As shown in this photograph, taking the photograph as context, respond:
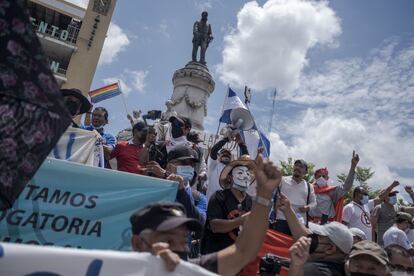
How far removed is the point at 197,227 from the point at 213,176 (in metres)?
4.00

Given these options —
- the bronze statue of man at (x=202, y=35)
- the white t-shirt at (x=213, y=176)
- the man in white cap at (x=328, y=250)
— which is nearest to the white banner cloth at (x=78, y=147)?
the white t-shirt at (x=213, y=176)

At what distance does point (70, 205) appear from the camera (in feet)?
10.9

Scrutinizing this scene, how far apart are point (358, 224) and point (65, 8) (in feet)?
84.2

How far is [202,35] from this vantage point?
24.1 m

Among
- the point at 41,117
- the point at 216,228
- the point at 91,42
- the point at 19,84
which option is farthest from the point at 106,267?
the point at 91,42

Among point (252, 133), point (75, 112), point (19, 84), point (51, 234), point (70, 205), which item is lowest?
point (51, 234)

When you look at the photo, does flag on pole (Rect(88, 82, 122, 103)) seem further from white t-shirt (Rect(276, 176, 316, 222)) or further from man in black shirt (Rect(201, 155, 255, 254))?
man in black shirt (Rect(201, 155, 255, 254))

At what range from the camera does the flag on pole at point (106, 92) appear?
10.4 metres

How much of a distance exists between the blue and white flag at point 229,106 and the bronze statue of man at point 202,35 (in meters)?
15.2

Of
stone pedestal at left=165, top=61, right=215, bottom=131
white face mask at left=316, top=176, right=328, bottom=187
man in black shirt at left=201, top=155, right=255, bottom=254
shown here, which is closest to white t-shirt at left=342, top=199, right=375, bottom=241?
white face mask at left=316, top=176, right=328, bottom=187

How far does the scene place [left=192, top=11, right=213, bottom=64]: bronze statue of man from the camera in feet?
76.3

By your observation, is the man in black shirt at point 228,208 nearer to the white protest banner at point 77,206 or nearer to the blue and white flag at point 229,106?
the white protest banner at point 77,206

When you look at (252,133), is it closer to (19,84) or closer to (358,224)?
(358,224)

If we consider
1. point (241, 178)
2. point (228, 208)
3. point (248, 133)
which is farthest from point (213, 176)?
point (228, 208)
